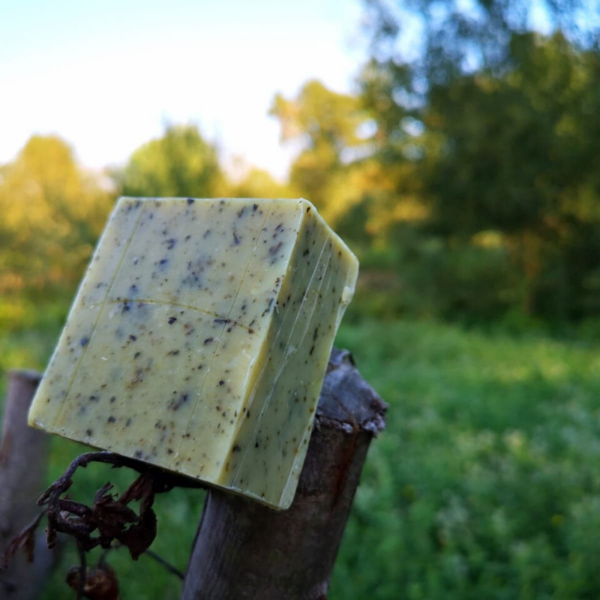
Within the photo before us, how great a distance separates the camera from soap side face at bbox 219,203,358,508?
0.89 m

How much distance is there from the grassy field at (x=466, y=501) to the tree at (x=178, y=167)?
170 inches

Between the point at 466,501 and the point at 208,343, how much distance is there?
2992mm

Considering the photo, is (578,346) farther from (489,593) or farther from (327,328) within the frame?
(327,328)

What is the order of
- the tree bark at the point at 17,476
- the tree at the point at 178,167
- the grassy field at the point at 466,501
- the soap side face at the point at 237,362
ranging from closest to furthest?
the soap side face at the point at 237,362 < the tree bark at the point at 17,476 < the grassy field at the point at 466,501 < the tree at the point at 178,167

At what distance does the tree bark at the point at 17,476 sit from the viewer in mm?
2021

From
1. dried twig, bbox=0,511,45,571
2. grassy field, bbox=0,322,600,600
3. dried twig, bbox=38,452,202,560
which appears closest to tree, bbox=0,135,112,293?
grassy field, bbox=0,322,600,600

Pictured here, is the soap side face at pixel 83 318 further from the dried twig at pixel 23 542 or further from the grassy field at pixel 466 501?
the grassy field at pixel 466 501

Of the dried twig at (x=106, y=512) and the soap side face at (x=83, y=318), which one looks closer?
the dried twig at (x=106, y=512)

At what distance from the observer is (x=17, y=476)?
2.08 m

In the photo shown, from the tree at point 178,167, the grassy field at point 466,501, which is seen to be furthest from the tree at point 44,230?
the grassy field at point 466,501

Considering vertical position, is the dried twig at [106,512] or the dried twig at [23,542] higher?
the dried twig at [106,512]

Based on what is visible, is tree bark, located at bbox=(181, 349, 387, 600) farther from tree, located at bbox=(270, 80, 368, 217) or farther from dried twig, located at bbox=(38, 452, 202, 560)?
tree, located at bbox=(270, 80, 368, 217)

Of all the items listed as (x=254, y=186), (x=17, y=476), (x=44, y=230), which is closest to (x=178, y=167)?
(x=44, y=230)

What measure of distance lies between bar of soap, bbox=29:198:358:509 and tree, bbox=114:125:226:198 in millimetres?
8434
